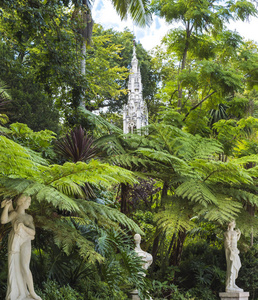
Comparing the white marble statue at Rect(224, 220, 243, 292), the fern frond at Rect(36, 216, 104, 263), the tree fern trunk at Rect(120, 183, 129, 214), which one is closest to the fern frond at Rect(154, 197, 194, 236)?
the white marble statue at Rect(224, 220, 243, 292)

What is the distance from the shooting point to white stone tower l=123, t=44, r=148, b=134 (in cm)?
2269

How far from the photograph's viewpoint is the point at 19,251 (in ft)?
16.5

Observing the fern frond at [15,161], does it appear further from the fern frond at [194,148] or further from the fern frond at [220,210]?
the fern frond at [194,148]

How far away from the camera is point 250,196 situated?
285 inches

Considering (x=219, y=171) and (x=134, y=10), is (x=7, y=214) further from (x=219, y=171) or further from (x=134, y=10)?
(x=134, y=10)

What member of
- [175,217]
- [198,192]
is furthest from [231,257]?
[198,192]

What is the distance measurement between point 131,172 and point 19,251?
67.0 inches

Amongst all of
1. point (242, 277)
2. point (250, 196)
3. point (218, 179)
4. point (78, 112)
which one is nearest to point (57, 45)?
point (78, 112)

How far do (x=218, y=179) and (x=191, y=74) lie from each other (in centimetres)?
300

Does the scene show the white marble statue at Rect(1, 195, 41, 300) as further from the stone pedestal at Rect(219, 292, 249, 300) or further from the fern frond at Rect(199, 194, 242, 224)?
the stone pedestal at Rect(219, 292, 249, 300)

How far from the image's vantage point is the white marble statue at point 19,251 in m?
4.94

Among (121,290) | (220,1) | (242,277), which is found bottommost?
(121,290)

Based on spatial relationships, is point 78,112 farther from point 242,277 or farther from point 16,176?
point 242,277

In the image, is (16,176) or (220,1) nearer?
(16,176)
